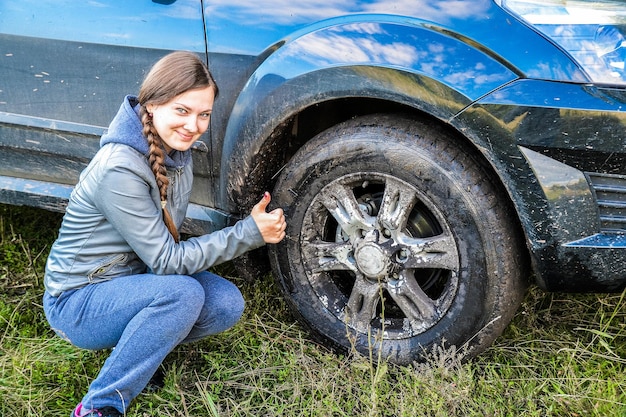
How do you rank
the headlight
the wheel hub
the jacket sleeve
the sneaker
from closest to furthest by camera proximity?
the headlight < the jacket sleeve < the sneaker < the wheel hub

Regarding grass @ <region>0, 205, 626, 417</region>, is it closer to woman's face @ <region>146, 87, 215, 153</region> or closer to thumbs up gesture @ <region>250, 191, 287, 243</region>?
thumbs up gesture @ <region>250, 191, 287, 243</region>

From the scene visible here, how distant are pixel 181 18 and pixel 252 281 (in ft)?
3.26

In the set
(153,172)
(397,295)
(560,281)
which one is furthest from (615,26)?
(153,172)

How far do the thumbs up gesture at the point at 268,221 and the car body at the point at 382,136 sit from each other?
0.15 metres

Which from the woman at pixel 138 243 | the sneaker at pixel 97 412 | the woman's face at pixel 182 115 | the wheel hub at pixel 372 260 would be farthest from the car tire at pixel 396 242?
the sneaker at pixel 97 412

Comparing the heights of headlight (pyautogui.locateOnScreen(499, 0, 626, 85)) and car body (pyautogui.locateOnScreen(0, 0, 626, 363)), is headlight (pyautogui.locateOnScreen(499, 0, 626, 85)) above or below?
above

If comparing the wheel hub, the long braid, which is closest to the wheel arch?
the long braid

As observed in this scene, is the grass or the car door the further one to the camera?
the car door

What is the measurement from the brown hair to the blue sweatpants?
32 centimetres

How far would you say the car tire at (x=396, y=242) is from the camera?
7.34ft

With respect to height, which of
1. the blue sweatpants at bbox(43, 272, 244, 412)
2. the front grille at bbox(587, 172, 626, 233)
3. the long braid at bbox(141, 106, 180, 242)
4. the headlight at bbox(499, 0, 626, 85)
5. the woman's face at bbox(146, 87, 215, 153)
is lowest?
the blue sweatpants at bbox(43, 272, 244, 412)

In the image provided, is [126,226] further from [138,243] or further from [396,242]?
[396,242]

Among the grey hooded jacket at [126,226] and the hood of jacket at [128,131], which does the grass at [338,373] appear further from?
the hood of jacket at [128,131]

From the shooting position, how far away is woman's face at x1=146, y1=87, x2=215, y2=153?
217cm
